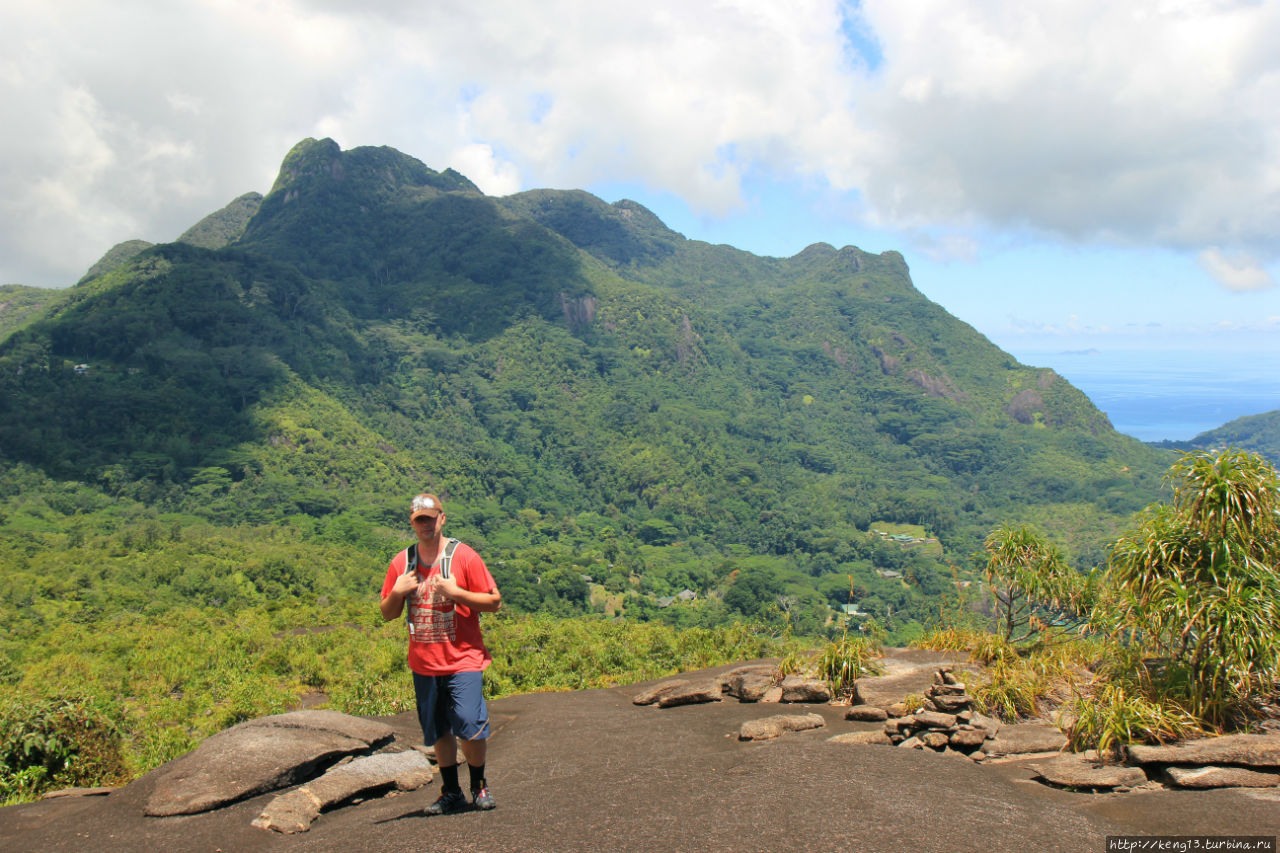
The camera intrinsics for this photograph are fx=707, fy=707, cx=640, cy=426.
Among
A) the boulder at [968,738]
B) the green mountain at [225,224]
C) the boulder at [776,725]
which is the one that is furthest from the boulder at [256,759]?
the green mountain at [225,224]

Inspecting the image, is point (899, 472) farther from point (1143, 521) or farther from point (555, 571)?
point (1143, 521)

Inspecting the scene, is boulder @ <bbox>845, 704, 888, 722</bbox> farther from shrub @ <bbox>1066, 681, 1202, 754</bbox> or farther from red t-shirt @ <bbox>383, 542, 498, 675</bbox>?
red t-shirt @ <bbox>383, 542, 498, 675</bbox>

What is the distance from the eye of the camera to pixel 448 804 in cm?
538

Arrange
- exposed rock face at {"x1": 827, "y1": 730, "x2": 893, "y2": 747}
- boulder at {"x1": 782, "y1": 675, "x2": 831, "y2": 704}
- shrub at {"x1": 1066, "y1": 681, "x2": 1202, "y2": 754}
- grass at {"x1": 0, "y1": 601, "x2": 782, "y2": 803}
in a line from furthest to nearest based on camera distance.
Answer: boulder at {"x1": 782, "y1": 675, "x2": 831, "y2": 704}
grass at {"x1": 0, "y1": 601, "x2": 782, "y2": 803}
exposed rock face at {"x1": 827, "y1": 730, "x2": 893, "y2": 747}
shrub at {"x1": 1066, "y1": 681, "x2": 1202, "y2": 754}

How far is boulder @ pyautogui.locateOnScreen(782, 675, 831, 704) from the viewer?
33.2ft

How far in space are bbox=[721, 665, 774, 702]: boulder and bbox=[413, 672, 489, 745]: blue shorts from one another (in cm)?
625

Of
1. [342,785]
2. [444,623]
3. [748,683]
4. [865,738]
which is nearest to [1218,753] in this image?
[865,738]

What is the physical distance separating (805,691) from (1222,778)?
505cm

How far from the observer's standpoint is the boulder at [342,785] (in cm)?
573

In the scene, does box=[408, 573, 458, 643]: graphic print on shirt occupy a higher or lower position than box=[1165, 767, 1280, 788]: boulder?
higher

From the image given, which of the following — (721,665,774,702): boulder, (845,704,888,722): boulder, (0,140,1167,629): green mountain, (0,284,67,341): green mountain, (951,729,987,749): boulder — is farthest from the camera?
(0,284,67,341): green mountain

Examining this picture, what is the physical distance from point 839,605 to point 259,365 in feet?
230

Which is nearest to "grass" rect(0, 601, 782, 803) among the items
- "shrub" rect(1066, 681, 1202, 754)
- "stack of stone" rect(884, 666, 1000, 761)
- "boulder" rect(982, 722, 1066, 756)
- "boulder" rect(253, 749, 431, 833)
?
"boulder" rect(253, 749, 431, 833)

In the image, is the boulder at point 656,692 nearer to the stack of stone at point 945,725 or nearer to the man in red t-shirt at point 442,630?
the stack of stone at point 945,725
